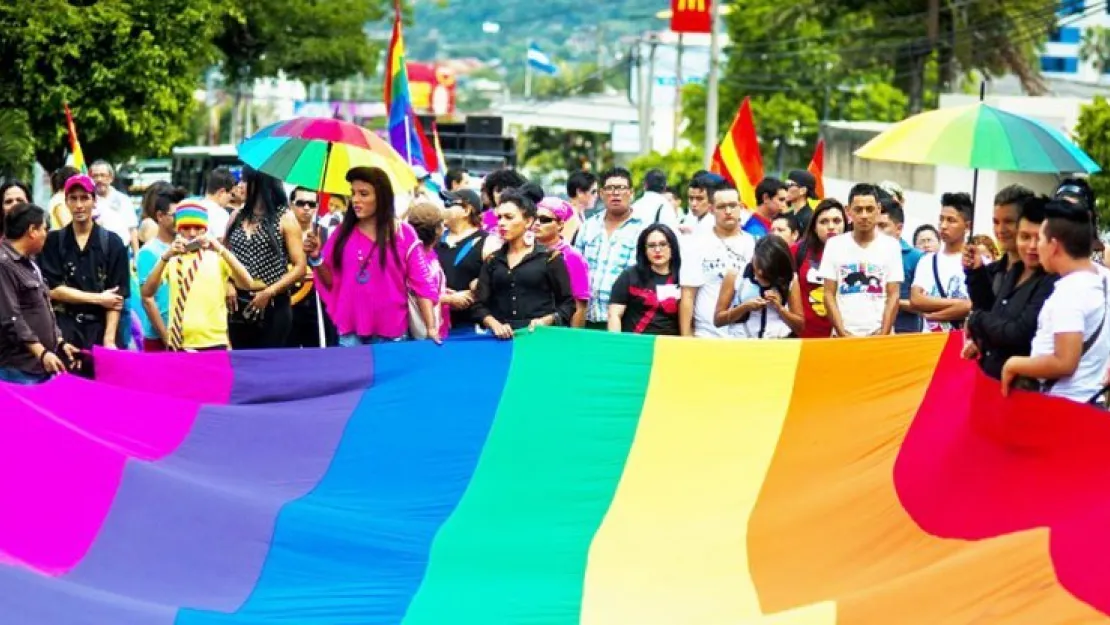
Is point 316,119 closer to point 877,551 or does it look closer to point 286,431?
point 286,431

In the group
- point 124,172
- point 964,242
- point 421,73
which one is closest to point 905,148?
point 964,242

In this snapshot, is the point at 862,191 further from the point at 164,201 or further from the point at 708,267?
the point at 164,201

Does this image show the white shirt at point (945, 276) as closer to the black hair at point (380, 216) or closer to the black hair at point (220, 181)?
the black hair at point (380, 216)

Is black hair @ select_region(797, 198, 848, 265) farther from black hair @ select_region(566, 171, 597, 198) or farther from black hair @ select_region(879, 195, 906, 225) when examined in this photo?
black hair @ select_region(566, 171, 597, 198)

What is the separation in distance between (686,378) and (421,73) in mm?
127644

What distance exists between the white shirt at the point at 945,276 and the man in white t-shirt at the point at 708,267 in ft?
3.49

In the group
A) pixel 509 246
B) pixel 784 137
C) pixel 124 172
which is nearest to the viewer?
pixel 509 246

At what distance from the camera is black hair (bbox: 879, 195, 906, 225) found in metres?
14.8

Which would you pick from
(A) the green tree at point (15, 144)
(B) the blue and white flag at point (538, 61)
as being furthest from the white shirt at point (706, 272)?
(B) the blue and white flag at point (538, 61)

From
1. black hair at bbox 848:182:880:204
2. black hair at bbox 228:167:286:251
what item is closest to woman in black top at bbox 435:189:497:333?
black hair at bbox 228:167:286:251

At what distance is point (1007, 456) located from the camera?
8664 millimetres

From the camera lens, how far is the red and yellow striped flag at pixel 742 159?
2039cm

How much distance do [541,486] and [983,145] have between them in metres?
3.30

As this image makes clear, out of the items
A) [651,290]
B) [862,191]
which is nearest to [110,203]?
[651,290]
